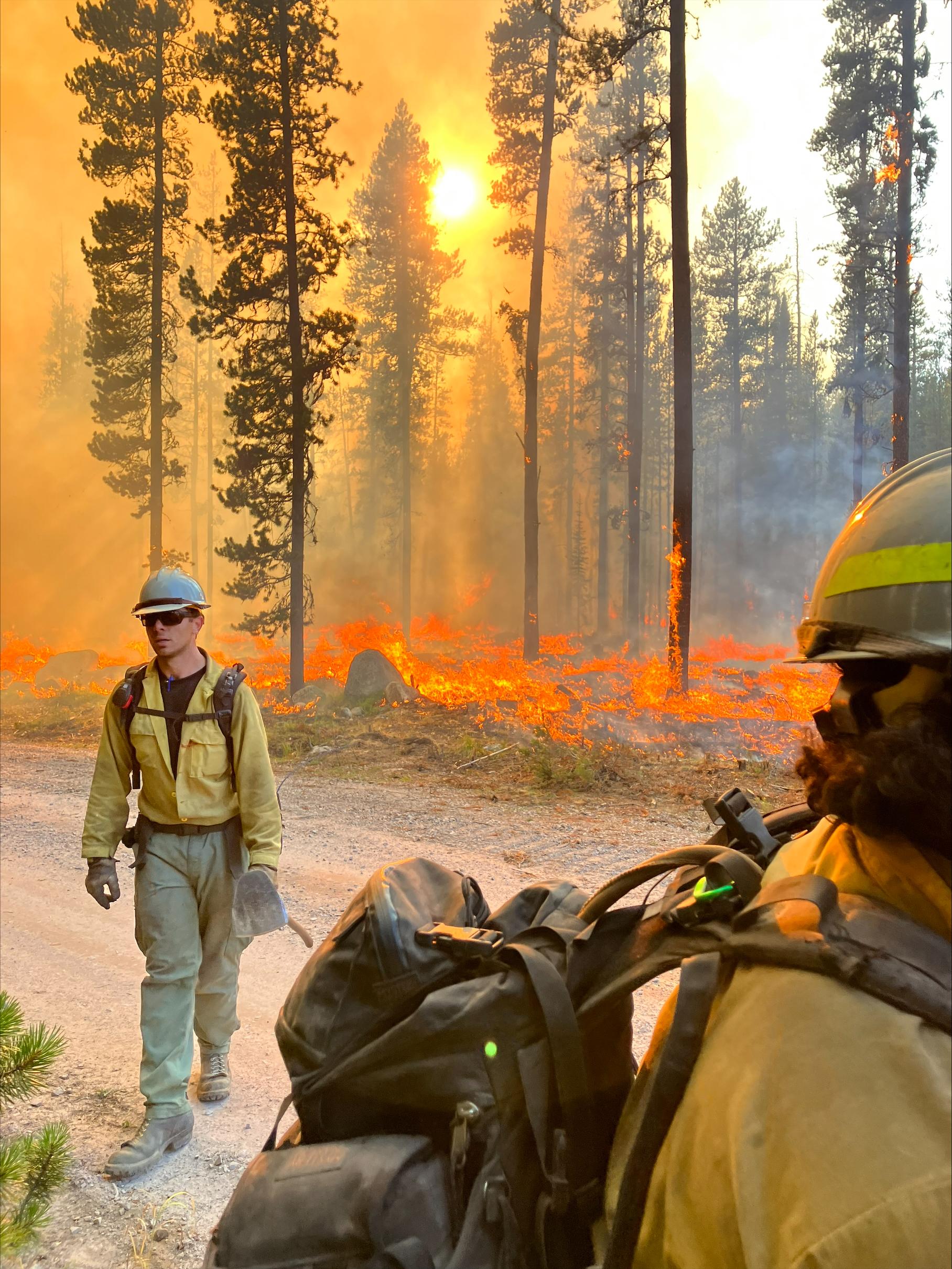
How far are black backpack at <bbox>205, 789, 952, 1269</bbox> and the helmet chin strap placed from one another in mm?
250

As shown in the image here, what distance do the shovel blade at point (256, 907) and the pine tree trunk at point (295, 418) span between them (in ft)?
50.5

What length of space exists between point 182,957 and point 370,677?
46.0 ft

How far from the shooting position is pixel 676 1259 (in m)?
0.98

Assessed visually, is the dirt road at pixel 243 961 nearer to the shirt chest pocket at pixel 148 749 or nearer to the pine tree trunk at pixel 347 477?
the shirt chest pocket at pixel 148 749

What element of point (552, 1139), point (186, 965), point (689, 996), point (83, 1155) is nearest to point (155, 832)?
point (186, 965)

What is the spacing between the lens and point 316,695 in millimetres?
18188

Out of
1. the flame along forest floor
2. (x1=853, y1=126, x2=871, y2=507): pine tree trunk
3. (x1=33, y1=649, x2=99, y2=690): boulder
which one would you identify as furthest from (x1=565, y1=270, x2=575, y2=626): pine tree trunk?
the flame along forest floor

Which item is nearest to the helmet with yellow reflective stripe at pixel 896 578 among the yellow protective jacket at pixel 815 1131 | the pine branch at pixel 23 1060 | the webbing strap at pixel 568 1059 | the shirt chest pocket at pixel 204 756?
the yellow protective jacket at pixel 815 1131

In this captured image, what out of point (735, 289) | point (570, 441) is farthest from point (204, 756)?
point (735, 289)

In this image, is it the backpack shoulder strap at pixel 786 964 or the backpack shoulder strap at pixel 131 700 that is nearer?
the backpack shoulder strap at pixel 786 964

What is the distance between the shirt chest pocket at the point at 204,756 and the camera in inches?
150

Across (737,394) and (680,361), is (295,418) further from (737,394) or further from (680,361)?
(737,394)

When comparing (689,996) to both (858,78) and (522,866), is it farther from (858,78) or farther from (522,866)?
(858,78)

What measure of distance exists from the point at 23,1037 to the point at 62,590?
48.5 meters
